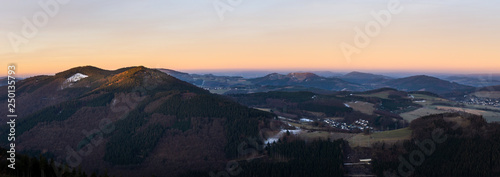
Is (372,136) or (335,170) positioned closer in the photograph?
(335,170)

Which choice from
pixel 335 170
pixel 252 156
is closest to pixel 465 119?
pixel 335 170

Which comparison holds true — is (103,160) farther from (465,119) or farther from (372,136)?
(465,119)

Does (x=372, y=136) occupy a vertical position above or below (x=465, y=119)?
below

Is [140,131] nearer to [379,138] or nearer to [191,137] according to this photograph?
[191,137]

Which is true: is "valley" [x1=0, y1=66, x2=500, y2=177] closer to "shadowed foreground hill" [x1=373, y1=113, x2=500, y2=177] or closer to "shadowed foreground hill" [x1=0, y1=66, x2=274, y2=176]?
"shadowed foreground hill" [x1=0, y1=66, x2=274, y2=176]

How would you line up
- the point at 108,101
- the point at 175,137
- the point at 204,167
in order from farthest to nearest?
the point at 108,101, the point at 175,137, the point at 204,167

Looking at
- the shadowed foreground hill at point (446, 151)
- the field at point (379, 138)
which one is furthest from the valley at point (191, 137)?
the shadowed foreground hill at point (446, 151)

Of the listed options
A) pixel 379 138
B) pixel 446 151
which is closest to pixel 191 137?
pixel 379 138
